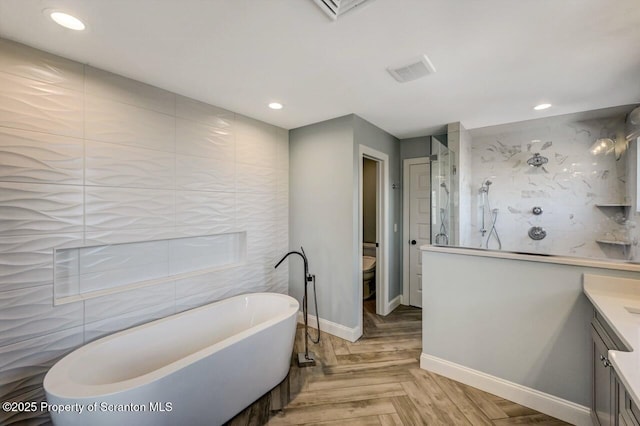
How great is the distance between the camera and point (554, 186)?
267cm

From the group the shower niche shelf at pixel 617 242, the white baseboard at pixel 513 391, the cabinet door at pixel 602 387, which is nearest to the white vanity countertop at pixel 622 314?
the cabinet door at pixel 602 387

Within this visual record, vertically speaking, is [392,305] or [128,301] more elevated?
[128,301]

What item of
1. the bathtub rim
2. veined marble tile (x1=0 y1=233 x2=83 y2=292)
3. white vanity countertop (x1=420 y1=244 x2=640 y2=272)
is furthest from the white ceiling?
the bathtub rim

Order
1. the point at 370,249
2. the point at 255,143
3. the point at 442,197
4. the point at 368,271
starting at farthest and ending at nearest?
the point at 370,249 < the point at 368,271 < the point at 255,143 < the point at 442,197

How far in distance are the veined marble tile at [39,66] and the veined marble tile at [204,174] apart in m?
0.82

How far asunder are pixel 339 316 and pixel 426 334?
957 mm

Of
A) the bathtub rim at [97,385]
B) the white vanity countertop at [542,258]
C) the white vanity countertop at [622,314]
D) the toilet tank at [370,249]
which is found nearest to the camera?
the white vanity countertop at [622,314]

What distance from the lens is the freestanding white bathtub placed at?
1.28 meters

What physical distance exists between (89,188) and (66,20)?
1022 millimetres

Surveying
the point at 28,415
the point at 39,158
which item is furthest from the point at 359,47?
the point at 28,415

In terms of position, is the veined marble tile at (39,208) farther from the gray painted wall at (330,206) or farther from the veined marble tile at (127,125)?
the gray painted wall at (330,206)

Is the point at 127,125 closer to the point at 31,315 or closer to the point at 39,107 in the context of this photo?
the point at 39,107

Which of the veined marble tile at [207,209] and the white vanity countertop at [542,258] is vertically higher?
the veined marble tile at [207,209]

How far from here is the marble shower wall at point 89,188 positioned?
1569 millimetres
